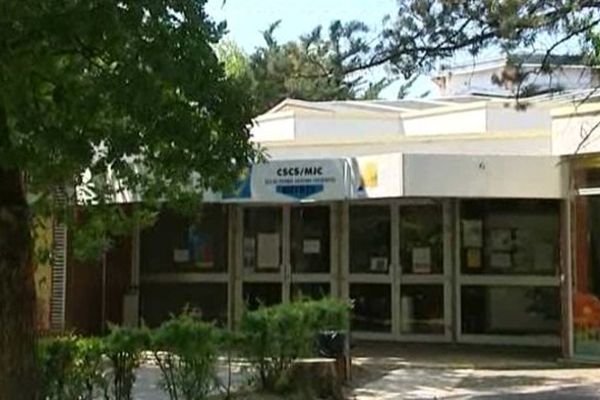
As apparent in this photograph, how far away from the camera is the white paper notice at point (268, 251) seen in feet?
67.6

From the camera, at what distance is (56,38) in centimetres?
725

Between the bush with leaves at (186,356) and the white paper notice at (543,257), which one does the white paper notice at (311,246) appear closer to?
the white paper notice at (543,257)

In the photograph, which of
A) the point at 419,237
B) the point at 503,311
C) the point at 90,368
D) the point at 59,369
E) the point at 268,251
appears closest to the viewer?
the point at 59,369

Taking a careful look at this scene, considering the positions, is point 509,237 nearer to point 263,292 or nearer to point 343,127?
point 263,292

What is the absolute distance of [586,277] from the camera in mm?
16812

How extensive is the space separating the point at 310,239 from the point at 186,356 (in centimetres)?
989

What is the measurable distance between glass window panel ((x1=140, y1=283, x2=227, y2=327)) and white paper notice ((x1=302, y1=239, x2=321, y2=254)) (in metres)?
1.79

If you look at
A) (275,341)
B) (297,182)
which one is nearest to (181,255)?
(297,182)

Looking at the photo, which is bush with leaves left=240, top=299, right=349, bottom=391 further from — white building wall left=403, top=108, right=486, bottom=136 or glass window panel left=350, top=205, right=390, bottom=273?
white building wall left=403, top=108, right=486, bottom=136

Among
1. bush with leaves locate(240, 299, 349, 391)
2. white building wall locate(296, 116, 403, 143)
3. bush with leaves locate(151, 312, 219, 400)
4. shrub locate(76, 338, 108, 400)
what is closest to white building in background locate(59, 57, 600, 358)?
white building wall locate(296, 116, 403, 143)

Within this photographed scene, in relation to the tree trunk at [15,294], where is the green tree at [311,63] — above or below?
above

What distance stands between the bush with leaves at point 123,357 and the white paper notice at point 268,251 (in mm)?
9845

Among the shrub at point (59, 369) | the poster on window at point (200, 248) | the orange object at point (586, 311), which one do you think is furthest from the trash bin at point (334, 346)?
the poster on window at point (200, 248)

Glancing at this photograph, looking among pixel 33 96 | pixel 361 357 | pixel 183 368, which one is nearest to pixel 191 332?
pixel 183 368
